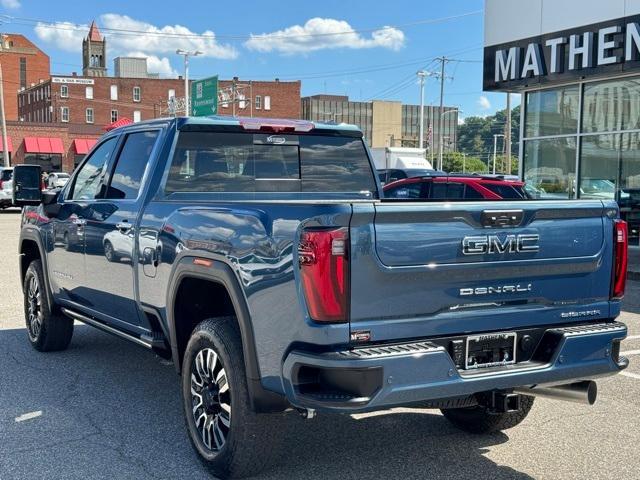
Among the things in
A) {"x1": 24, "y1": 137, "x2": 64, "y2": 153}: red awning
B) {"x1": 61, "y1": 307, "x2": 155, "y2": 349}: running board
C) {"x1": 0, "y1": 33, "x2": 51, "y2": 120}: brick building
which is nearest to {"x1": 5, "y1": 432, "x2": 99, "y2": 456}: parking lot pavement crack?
{"x1": 61, "y1": 307, "x2": 155, "y2": 349}: running board

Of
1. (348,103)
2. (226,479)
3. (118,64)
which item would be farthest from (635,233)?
(348,103)

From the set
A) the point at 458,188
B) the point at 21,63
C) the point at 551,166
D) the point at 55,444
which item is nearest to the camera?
the point at 55,444

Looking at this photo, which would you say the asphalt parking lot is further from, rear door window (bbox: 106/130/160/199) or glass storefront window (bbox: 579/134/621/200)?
glass storefront window (bbox: 579/134/621/200)

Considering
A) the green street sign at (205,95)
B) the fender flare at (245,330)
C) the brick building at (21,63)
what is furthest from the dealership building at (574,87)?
the brick building at (21,63)

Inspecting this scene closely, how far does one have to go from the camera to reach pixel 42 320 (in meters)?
6.84

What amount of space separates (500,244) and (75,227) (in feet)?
12.1

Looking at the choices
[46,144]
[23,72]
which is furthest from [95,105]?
[23,72]

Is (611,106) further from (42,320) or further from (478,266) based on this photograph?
(478,266)

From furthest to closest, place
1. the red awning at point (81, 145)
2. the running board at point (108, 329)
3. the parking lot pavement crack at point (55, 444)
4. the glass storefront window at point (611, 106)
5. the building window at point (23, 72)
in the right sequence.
Result: the building window at point (23, 72), the red awning at point (81, 145), the glass storefront window at point (611, 106), the running board at point (108, 329), the parking lot pavement crack at point (55, 444)

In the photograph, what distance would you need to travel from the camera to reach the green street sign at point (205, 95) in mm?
35875

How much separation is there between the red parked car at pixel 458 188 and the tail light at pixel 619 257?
9157 millimetres

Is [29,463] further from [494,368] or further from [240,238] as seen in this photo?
[494,368]

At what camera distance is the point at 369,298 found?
11.0 ft

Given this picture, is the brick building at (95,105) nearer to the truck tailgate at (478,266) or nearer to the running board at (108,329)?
the running board at (108,329)
